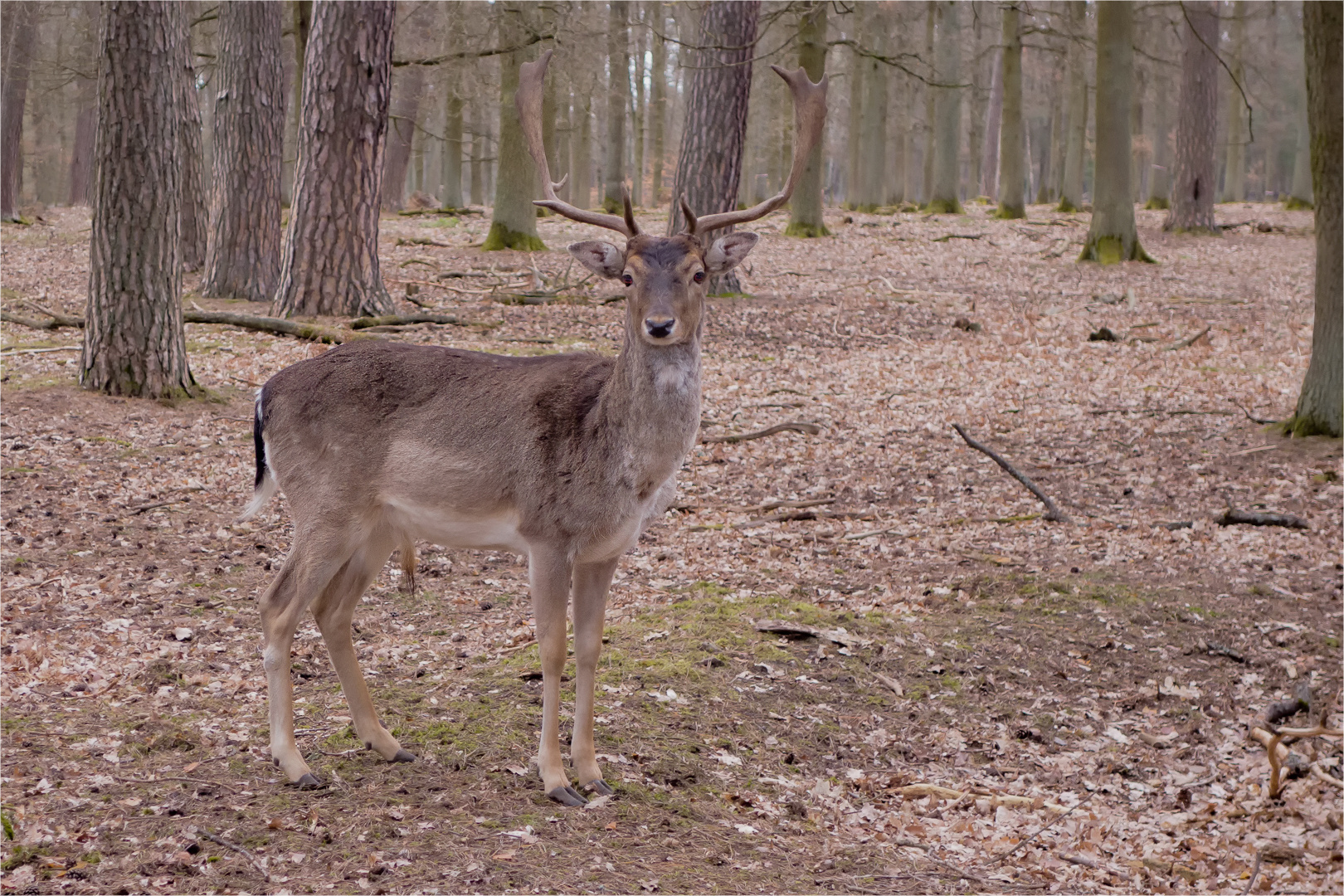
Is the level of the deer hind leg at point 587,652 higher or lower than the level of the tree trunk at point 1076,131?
lower

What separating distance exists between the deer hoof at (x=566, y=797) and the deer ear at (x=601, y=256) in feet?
6.96

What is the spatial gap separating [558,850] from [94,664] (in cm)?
280

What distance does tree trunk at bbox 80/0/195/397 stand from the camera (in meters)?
10.1

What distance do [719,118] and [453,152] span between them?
16.7 m

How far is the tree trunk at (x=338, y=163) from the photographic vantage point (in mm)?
13586

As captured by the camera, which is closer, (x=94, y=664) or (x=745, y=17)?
(x=94, y=664)

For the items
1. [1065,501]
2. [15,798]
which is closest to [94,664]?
[15,798]

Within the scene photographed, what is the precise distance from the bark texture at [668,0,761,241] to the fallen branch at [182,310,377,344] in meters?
5.52

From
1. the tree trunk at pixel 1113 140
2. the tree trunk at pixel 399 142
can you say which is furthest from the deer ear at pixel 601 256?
the tree trunk at pixel 399 142

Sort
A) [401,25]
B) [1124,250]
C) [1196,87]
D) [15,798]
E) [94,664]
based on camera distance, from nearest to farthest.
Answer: [15,798], [94,664], [1124,250], [1196,87], [401,25]

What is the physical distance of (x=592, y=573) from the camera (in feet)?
16.4

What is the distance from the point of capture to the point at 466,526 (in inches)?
195

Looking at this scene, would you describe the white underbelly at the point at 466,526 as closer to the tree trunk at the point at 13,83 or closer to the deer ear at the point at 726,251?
the deer ear at the point at 726,251

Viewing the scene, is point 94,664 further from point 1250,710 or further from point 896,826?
point 1250,710
